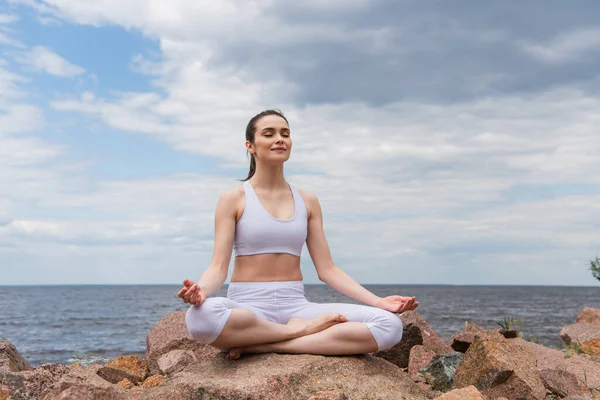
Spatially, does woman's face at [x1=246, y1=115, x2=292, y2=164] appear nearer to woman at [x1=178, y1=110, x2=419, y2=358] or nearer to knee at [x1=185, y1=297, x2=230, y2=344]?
woman at [x1=178, y1=110, x2=419, y2=358]

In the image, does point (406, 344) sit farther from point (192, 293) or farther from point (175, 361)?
point (192, 293)

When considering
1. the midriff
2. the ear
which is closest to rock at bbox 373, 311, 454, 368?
the midriff

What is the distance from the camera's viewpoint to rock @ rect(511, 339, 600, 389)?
775 centimetres

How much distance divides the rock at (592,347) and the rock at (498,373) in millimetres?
4532

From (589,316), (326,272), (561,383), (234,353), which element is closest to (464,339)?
(561,383)

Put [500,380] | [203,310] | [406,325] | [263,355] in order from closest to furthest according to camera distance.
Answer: [203,310] < [263,355] < [500,380] < [406,325]

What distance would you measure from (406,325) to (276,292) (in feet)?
11.3

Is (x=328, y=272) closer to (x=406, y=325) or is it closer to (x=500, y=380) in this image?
(x=500, y=380)

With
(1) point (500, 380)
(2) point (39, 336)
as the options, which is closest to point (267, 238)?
(1) point (500, 380)

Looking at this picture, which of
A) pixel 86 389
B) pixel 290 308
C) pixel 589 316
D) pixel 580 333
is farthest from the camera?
pixel 589 316

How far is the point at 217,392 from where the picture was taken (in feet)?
16.7

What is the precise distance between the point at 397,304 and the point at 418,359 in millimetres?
2446

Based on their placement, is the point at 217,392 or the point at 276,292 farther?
the point at 276,292

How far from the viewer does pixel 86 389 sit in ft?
14.9
